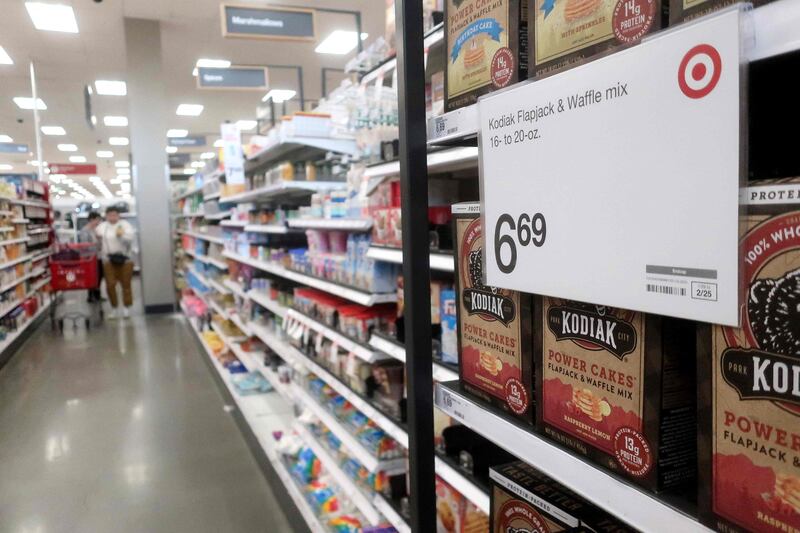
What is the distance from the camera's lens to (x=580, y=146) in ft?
2.47

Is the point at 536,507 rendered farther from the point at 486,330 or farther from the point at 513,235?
the point at 513,235

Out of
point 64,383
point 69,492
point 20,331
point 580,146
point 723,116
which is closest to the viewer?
point 723,116

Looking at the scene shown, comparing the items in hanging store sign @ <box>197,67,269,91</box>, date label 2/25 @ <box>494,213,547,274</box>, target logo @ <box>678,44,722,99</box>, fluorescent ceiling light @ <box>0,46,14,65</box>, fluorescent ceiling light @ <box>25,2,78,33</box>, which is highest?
fluorescent ceiling light @ <box>25,2,78,33</box>

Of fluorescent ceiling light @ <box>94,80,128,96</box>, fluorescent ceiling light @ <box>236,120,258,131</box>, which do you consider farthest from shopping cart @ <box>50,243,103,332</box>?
fluorescent ceiling light @ <box>236,120,258,131</box>

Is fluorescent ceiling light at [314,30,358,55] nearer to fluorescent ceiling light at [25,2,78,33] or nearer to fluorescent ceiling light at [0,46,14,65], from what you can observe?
fluorescent ceiling light at [25,2,78,33]

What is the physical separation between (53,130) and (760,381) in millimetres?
19426

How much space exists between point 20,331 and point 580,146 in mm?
8685

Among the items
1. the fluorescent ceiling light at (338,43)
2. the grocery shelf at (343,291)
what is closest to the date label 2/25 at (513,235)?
the grocery shelf at (343,291)

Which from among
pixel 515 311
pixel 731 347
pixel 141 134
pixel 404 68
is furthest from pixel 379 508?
pixel 141 134

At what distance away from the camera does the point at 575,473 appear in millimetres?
815

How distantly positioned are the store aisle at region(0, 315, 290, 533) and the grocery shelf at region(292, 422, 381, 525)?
44cm

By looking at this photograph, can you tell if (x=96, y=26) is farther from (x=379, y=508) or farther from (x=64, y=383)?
(x=379, y=508)

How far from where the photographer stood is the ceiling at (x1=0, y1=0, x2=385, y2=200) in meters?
8.20

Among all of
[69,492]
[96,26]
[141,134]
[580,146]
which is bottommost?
[69,492]
